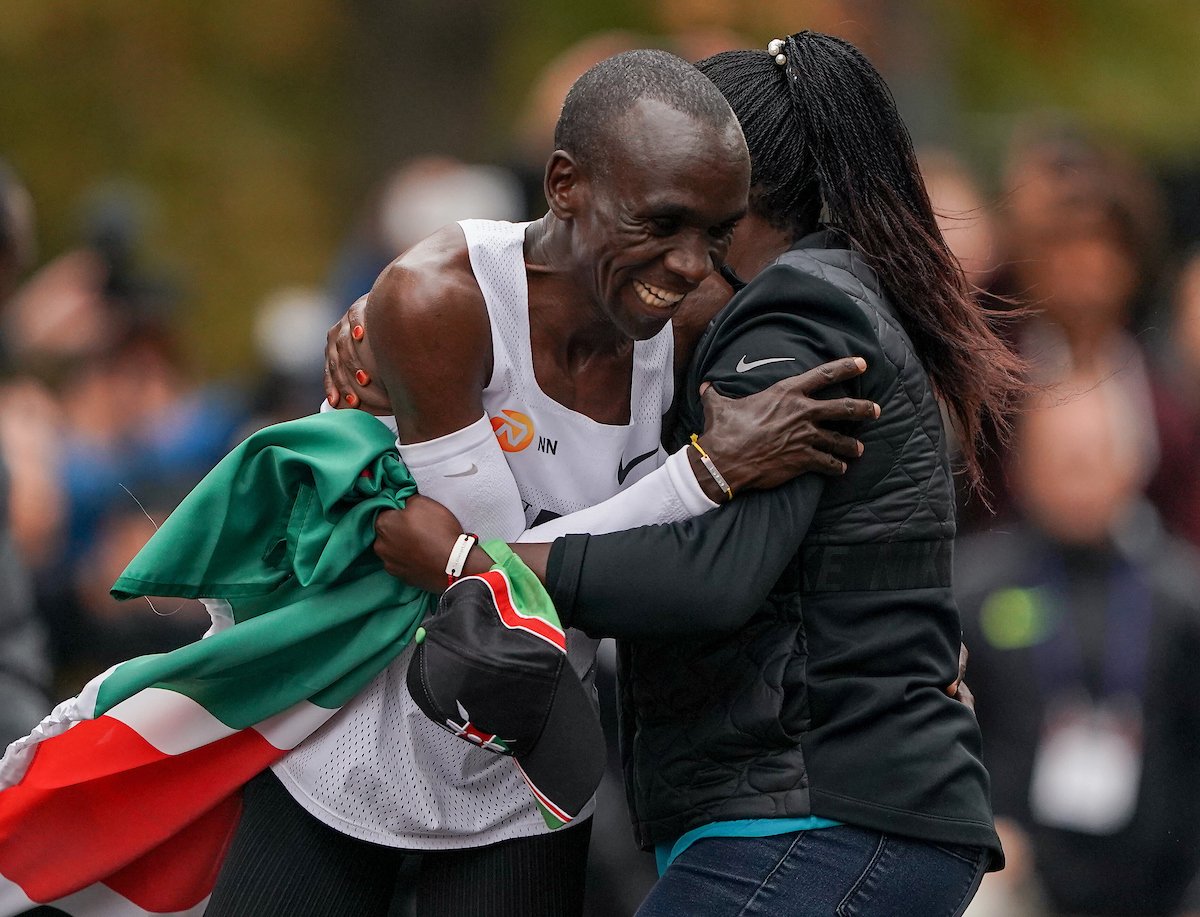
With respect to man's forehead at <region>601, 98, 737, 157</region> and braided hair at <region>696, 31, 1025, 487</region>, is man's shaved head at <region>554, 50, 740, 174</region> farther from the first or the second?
braided hair at <region>696, 31, 1025, 487</region>

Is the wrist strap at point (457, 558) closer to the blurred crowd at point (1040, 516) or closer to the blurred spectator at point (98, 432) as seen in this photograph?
the blurred crowd at point (1040, 516)

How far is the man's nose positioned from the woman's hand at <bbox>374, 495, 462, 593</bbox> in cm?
56

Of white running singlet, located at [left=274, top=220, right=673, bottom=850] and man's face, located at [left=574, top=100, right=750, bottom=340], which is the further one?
white running singlet, located at [left=274, top=220, right=673, bottom=850]

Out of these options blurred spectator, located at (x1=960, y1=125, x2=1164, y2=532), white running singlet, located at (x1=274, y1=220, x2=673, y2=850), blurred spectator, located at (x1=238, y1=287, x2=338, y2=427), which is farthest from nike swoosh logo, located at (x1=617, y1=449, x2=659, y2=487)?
blurred spectator, located at (x1=238, y1=287, x2=338, y2=427)

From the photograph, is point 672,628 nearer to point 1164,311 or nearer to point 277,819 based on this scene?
point 277,819

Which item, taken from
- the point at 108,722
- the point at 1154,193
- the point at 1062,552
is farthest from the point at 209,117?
the point at 108,722

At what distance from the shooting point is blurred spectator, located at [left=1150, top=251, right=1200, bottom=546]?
20.9 ft

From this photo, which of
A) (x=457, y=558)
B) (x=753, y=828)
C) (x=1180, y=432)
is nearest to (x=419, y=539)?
(x=457, y=558)

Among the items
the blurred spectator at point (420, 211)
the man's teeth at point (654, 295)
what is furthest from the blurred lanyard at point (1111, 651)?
the man's teeth at point (654, 295)

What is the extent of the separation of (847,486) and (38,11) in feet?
34.6

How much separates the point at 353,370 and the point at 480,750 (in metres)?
0.71

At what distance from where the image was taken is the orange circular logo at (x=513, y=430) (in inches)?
120

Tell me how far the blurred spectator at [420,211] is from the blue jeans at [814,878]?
4.19 meters

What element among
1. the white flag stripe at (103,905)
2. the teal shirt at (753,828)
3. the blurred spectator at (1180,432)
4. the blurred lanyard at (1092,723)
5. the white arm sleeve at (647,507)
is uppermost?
the white arm sleeve at (647,507)
